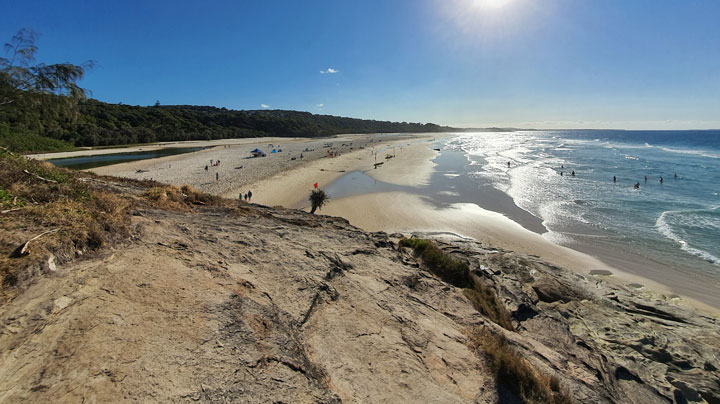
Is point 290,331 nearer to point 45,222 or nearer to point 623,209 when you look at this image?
point 45,222

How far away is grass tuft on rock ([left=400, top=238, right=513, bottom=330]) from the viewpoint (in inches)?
269

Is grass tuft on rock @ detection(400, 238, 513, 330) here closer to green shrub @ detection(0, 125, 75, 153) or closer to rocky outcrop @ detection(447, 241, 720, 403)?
rocky outcrop @ detection(447, 241, 720, 403)

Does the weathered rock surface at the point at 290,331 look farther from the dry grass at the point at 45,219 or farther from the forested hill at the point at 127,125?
the forested hill at the point at 127,125

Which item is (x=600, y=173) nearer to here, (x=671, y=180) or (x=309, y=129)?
(x=671, y=180)

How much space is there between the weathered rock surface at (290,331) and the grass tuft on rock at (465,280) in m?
0.40

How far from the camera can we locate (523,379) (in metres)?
4.43

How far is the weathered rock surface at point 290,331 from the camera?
2.99m

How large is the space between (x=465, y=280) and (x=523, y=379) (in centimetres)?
367

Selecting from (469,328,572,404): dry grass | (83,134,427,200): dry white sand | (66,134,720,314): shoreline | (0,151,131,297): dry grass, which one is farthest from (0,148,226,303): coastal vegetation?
(83,134,427,200): dry white sand

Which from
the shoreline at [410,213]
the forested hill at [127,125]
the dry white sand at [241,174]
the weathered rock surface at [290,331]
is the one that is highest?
the forested hill at [127,125]

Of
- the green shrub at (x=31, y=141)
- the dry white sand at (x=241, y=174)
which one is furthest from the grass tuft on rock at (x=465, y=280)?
the green shrub at (x=31, y=141)

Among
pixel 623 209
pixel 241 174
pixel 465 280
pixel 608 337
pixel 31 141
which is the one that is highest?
pixel 31 141

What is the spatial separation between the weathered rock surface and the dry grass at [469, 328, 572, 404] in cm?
20

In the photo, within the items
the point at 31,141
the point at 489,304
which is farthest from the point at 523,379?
the point at 31,141
